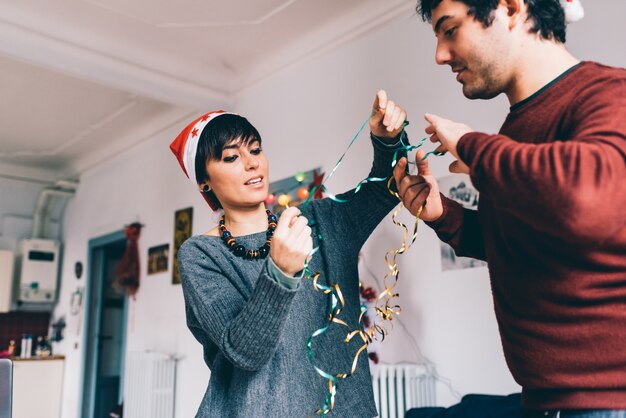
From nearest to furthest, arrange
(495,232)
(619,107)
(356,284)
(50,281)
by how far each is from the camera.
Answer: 1. (619,107)
2. (495,232)
3. (356,284)
4. (50,281)

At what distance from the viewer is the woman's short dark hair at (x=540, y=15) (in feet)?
3.18

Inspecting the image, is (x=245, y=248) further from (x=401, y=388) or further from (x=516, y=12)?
(x=401, y=388)

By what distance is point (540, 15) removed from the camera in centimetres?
97

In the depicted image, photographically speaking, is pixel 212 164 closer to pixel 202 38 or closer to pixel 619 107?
pixel 619 107

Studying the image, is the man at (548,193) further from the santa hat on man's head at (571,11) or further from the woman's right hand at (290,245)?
the woman's right hand at (290,245)

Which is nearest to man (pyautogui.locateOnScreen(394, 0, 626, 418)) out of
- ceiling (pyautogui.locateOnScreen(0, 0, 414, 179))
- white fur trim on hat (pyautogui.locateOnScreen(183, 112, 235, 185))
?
white fur trim on hat (pyautogui.locateOnScreen(183, 112, 235, 185))

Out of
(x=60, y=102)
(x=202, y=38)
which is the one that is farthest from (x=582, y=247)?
(x=60, y=102)

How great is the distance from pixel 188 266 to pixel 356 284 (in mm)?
417

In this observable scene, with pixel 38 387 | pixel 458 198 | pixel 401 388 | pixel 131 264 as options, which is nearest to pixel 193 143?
pixel 458 198

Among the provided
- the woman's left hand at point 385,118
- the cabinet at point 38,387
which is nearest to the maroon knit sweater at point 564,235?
the woman's left hand at point 385,118

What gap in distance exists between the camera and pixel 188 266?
1269 millimetres

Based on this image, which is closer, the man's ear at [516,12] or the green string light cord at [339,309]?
the man's ear at [516,12]

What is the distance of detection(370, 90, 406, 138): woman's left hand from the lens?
1229 mm

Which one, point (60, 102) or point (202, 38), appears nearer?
point (202, 38)
